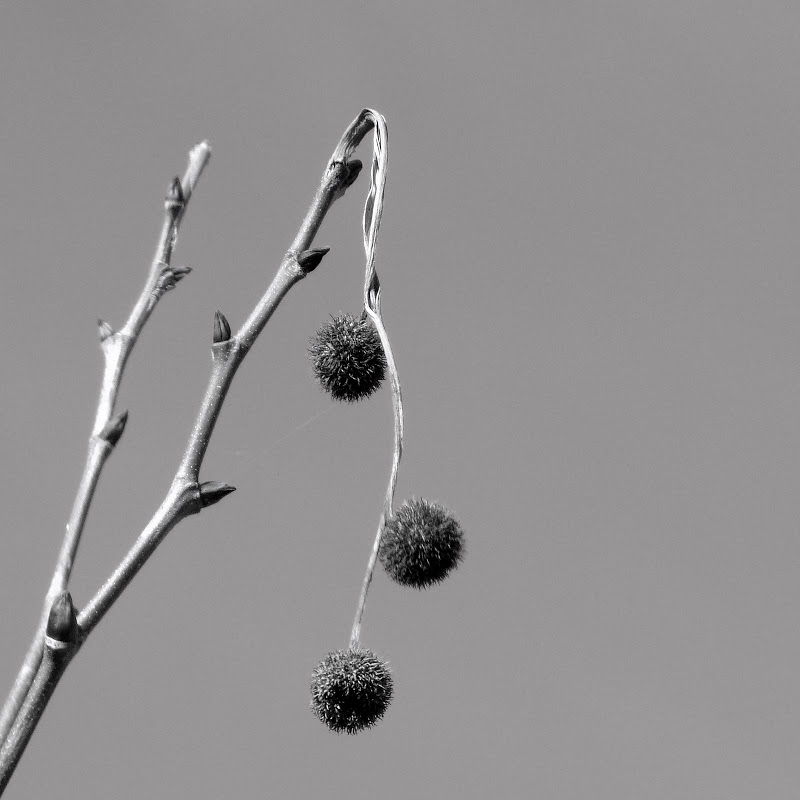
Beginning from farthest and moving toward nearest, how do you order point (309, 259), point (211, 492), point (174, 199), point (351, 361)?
point (351, 361), point (174, 199), point (309, 259), point (211, 492)

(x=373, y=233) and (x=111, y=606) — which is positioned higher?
(x=373, y=233)

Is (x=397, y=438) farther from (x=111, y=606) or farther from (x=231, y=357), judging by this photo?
(x=111, y=606)

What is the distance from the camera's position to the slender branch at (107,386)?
144 centimetres

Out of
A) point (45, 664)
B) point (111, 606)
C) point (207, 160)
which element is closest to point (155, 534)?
point (111, 606)

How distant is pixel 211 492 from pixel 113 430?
8.3 inches

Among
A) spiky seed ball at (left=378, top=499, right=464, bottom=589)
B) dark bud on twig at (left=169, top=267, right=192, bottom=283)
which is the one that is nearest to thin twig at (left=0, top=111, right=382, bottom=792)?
dark bud on twig at (left=169, top=267, right=192, bottom=283)

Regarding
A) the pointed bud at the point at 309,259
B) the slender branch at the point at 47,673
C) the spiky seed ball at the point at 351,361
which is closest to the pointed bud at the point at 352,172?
the pointed bud at the point at 309,259

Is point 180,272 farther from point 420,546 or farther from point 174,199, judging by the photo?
point 420,546

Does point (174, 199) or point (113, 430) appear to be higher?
point (174, 199)

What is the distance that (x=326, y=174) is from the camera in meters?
1.73

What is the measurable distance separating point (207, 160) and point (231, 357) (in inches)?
23.5

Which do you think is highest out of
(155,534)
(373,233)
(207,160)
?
(207,160)

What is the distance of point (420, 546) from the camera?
187 centimetres

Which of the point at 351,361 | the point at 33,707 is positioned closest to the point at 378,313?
the point at 351,361
